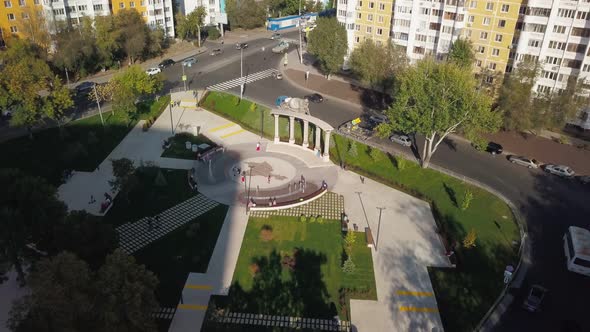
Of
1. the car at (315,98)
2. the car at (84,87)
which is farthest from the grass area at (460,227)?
the car at (84,87)

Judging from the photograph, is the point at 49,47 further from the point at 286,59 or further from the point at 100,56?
the point at 286,59

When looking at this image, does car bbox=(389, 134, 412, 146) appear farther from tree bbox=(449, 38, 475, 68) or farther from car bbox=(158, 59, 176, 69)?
car bbox=(158, 59, 176, 69)

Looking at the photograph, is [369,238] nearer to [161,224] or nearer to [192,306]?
[192,306]

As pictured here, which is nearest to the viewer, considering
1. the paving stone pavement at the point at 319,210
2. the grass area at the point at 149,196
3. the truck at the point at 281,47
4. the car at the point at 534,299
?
the car at the point at 534,299

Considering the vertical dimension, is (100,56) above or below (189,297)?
above

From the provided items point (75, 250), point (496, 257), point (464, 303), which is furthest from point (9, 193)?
point (496, 257)

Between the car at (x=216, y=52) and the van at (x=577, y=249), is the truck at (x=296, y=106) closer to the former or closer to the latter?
the van at (x=577, y=249)
